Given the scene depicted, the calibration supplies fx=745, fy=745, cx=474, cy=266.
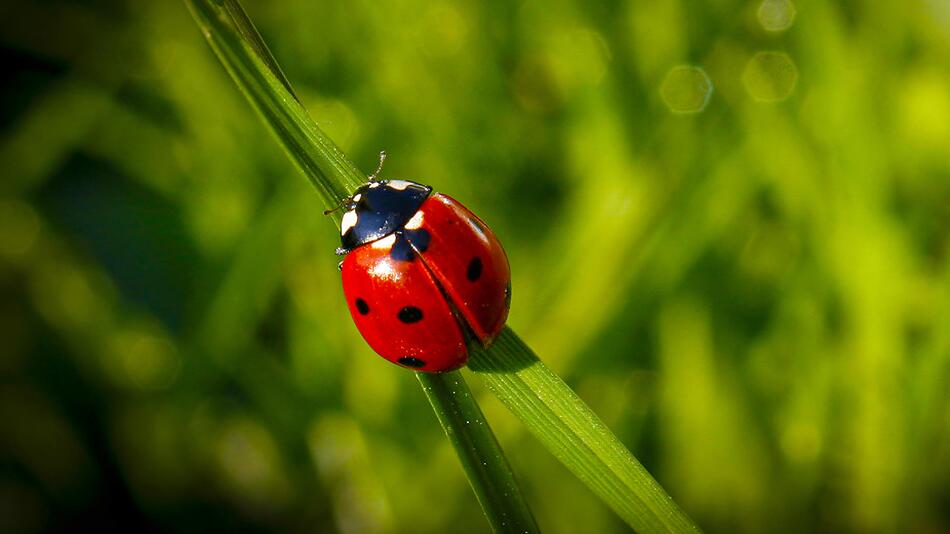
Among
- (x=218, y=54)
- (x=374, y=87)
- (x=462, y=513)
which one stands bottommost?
(x=462, y=513)

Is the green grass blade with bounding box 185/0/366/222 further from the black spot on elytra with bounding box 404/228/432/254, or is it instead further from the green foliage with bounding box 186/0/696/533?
the black spot on elytra with bounding box 404/228/432/254

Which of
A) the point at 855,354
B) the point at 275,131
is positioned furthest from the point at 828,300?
the point at 275,131

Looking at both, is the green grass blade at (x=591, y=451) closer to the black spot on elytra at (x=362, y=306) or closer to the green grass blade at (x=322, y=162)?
the green grass blade at (x=322, y=162)

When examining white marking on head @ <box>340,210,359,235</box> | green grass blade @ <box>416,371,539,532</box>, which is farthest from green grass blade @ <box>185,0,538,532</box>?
→ white marking on head @ <box>340,210,359,235</box>

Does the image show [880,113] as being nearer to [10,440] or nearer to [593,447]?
[593,447]

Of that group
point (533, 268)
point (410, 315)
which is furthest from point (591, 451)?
point (533, 268)

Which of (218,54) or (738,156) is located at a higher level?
(218,54)
